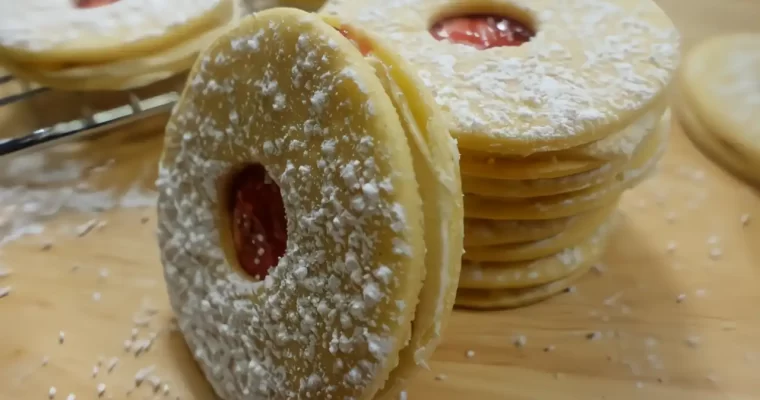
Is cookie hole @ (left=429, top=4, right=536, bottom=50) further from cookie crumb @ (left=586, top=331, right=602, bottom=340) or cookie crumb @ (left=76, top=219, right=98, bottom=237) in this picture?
cookie crumb @ (left=76, top=219, right=98, bottom=237)

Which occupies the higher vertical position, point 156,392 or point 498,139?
point 498,139

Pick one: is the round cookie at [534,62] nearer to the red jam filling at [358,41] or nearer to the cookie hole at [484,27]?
the cookie hole at [484,27]

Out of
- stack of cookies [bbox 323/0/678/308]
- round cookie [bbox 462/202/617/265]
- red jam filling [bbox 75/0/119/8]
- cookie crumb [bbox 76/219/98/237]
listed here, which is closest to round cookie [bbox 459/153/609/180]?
stack of cookies [bbox 323/0/678/308]

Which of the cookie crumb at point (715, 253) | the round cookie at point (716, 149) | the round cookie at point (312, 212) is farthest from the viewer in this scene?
the round cookie at point (716, 149)

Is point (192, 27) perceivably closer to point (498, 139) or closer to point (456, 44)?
point (456, 44)

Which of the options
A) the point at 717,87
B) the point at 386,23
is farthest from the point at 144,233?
the point at 717,87

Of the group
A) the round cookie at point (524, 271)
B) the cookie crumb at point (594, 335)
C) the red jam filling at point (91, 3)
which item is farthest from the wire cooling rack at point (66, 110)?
the cookie crumb at point (594, 335)

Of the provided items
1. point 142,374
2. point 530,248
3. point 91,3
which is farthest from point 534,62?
point 91,3
